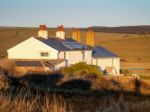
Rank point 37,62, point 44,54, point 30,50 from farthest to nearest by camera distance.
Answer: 1. point 30,50
2. point 44,54
3. point 37,62

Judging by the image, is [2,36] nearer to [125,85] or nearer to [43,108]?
[125,85]

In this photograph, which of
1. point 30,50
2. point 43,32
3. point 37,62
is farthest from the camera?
point 43,32

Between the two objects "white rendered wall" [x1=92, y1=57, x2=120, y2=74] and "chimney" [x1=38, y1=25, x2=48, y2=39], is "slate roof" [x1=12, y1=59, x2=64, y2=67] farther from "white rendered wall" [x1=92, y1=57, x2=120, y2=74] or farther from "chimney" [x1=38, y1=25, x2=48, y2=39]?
"white rendered wall" [x1=92, y1=57, x2=120, y2=74]

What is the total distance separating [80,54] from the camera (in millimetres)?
56969

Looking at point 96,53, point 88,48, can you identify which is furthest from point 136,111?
point 96,53

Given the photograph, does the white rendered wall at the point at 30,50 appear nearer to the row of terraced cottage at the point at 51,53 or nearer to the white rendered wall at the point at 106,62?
the row of terraced cottage at the point at 51,53

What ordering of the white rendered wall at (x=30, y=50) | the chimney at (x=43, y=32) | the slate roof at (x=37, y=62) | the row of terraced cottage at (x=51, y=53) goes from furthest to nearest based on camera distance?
the chimney at (x=43, y=32) < the white rendered wall at (x=30, y=50) < the row of terraced cottage at (x=51, y=53) < the slate roof at (x=37, y=62)

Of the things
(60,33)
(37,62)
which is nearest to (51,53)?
(37,62)

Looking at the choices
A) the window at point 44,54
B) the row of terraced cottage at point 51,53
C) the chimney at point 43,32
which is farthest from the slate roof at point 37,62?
the chimney at point 43,32

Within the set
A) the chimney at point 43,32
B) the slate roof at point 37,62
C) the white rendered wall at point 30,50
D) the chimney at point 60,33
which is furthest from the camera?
the chimney at point 60,33

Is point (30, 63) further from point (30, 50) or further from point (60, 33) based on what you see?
point (60, 33)

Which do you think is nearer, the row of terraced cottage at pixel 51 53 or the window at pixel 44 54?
the row of terraced cottage at pixel 51 53

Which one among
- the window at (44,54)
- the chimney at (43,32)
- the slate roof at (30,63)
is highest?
the chimney at (43,32)

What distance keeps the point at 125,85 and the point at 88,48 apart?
2287 centimetres
